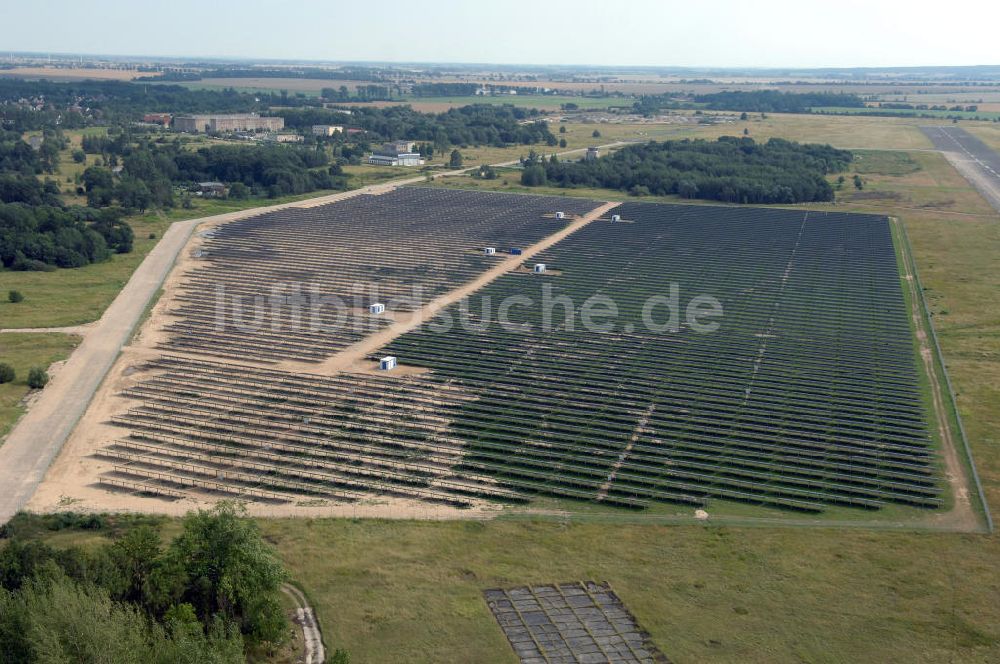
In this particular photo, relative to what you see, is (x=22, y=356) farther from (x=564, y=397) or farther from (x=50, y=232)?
(x=564, y=397)

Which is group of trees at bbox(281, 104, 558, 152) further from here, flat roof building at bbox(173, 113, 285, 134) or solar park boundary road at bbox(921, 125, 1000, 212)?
solar park boundary road at bbox(921, 125, 1000, 212)

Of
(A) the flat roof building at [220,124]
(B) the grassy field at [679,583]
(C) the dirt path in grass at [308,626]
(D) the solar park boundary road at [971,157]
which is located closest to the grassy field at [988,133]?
(D) the solar park boundary road at [971,157]

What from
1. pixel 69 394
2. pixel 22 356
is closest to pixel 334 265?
pixel 22 356

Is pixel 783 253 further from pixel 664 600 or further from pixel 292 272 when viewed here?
pixel 664 600

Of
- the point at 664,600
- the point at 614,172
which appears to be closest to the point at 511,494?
the point at 664,600

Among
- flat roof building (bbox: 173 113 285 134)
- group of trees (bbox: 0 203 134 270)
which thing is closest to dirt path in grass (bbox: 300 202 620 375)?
group of trees (bbox: 0 203 134 270)

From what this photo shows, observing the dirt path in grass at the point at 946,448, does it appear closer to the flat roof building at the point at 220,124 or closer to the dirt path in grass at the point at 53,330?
the dirt path in grass at the point at 53,330

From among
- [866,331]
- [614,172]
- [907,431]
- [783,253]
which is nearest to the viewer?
[907,431]
